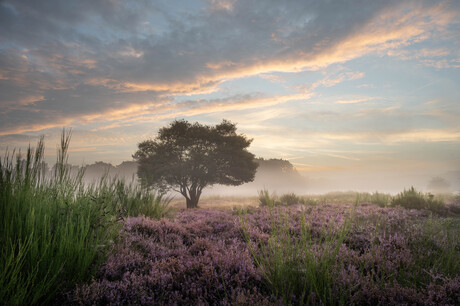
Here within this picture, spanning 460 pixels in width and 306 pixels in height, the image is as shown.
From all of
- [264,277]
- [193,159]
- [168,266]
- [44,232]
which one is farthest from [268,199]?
[193,159]

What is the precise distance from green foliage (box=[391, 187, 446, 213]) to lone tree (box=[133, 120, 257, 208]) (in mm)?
12637

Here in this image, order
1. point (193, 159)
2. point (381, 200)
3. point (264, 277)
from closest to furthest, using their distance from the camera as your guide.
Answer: point (264, 277), point (381, 200), point (193, 159)

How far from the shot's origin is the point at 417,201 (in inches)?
597

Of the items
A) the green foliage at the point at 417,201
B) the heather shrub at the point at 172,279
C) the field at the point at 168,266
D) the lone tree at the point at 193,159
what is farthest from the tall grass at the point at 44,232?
the lone tree at the point at 193,159

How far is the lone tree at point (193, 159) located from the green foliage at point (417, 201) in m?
12.6

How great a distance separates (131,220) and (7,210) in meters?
3.35

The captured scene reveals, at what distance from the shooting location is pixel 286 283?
135 inches

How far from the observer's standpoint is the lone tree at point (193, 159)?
23.8 metres

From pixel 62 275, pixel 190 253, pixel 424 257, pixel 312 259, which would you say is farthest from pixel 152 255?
pixel 424 257

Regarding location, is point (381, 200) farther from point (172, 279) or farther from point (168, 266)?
point (172, 279)

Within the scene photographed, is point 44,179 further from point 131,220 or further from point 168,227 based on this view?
point 168,227

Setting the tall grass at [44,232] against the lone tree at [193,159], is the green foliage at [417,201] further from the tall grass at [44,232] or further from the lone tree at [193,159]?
the tall grass at [44,232]

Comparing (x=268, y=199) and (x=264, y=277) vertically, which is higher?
(x=268, y=199)

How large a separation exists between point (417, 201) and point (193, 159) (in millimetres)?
17520
